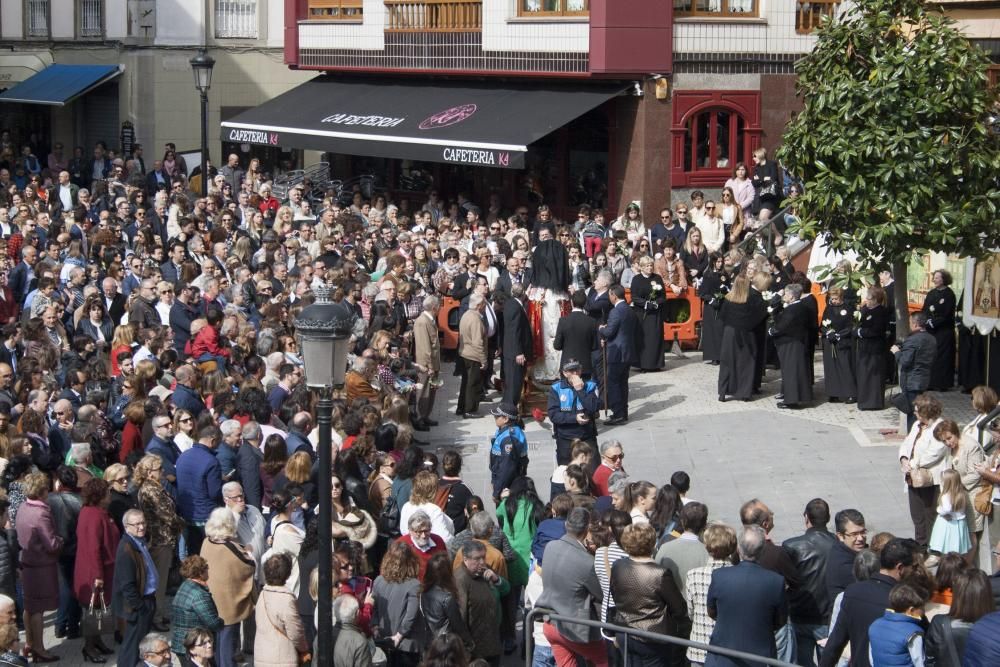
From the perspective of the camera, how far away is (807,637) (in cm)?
1018

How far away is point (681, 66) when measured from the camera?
2502cm

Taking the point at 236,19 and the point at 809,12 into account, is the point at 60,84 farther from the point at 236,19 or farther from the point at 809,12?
the point at 809,12

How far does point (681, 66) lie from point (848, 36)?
8.90 meters

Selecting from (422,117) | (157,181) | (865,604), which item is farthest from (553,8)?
(865,604)

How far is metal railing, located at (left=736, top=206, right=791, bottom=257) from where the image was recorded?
2192 centimetres

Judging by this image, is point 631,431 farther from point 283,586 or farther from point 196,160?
point 196,160

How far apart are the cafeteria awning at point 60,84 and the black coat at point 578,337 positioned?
22.4 meters

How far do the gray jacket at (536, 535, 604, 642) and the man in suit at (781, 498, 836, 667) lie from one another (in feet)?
4.04

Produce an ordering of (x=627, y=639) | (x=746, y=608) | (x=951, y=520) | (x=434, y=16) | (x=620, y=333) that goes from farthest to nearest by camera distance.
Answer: (x=434, y=16) → (x=620, y=333) → (x=951, y=520) → (x=627, y=639) → (x=746, y=608)

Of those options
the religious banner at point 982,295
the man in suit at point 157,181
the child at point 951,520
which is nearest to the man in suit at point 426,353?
the religious banner at point 982,295

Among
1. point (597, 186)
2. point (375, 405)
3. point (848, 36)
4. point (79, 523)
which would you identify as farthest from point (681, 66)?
point (79, 523)

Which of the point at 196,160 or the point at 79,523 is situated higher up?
the point at 196,160

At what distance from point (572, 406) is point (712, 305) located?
5496 mm

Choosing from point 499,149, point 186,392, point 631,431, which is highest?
point 499,149
